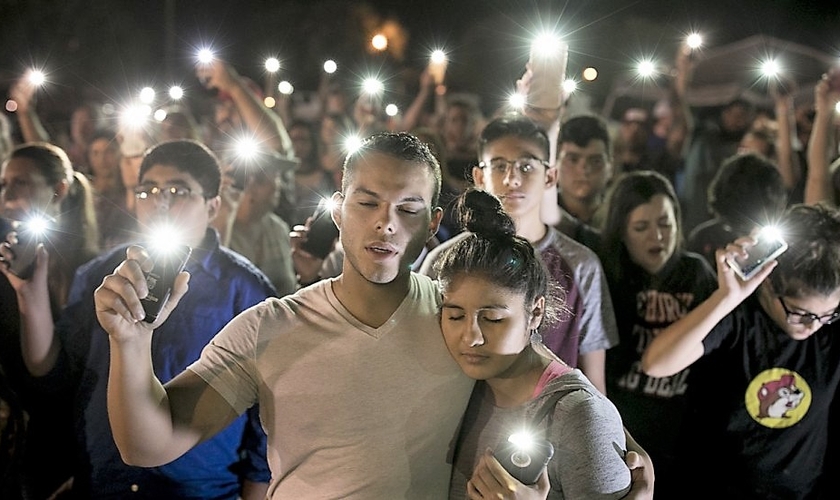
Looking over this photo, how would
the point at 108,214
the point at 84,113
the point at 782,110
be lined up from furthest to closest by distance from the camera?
the point at 84,113, the point at 782,110, the point at 108,214

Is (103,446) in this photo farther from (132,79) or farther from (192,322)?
(132,79)

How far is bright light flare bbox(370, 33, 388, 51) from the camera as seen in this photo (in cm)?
852

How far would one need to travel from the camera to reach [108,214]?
449cm

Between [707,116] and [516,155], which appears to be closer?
[516,155]

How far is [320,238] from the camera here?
11.4 feet

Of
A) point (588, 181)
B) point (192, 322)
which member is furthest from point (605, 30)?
point (192, 322)

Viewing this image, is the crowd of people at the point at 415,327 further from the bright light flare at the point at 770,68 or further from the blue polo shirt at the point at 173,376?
the bright light flare at the point at 770,68

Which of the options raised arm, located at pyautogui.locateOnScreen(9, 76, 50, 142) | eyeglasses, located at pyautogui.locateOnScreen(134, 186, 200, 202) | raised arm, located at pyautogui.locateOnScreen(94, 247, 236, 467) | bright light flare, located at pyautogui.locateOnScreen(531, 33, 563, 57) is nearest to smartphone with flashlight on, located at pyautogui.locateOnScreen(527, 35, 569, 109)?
bright light flare, located at pyautogui.locateOnScreen(531, 33, 563, 57)

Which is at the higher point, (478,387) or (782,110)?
(782,110)

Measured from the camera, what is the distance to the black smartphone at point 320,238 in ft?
11.3

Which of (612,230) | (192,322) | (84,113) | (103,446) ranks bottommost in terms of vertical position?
(103,446)

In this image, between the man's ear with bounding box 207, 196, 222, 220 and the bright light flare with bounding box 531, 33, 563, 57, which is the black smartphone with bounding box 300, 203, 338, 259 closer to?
the man's ear with bounding box 207, 196, 222, 220

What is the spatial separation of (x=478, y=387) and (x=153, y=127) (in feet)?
11.3

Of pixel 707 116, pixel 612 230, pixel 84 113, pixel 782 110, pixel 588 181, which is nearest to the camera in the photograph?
pixel 612 230
